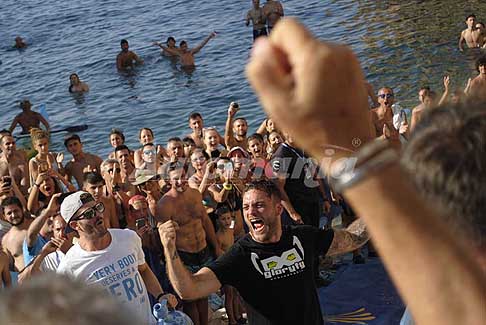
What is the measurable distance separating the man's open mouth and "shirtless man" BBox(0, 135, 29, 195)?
5.83 meters

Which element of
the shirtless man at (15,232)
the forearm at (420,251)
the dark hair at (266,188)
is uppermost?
the forearm at (420,251)

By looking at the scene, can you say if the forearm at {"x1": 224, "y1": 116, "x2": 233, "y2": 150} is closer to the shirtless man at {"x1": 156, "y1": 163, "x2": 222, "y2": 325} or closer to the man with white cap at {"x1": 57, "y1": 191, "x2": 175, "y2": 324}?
the shirtless man at {"x1": 156, "y1": 163, "x2": 222, "y2": 325}

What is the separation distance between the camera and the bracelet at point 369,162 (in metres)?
1.12

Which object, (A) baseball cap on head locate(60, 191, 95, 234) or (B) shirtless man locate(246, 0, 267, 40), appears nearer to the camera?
(A) baseball cap on head locate(60, 191, 95, 234)

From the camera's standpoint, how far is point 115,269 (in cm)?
468

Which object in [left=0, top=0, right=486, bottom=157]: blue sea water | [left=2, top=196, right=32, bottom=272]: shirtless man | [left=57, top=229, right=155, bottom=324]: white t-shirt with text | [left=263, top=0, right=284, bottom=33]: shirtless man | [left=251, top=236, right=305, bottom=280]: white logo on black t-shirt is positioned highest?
[left=251, top=236, right=305, bottom=280]: white logo on black t-shirt

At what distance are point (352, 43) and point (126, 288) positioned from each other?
15.6 m

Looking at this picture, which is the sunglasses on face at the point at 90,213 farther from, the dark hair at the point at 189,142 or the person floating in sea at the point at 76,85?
the person floating in sea at the point at 76,85

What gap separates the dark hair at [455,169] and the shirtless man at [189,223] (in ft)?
18.6

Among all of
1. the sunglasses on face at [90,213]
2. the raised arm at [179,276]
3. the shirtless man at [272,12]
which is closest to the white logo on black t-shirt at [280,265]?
the raised arm at [179,276]

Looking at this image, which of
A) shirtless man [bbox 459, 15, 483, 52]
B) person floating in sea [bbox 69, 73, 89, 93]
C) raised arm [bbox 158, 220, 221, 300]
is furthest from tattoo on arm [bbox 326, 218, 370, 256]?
person floating in sea [bbox 69, 73, 89, 93]

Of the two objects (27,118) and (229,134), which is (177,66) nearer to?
(27,118)

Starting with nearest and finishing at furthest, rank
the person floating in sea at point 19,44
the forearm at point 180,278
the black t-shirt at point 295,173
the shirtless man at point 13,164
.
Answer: the forearm at point 180,278 → the black t-shirt at point 295,173 → the shirtless man at point 13,164 → the person floating in sea at point 19,44

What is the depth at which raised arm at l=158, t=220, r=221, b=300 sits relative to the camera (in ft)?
13.0
